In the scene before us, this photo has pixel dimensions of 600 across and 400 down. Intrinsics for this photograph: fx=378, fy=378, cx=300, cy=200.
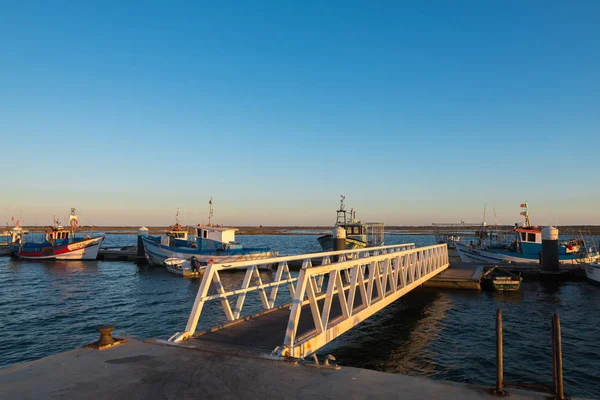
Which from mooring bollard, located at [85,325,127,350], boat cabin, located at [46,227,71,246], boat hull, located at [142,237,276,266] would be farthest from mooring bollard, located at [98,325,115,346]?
boat cabin, located at [46,227,71,246]

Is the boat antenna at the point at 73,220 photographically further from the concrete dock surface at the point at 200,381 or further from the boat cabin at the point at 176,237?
the concrete dock surface at the point at 200,381

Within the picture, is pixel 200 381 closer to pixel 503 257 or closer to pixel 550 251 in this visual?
pixel 550 251

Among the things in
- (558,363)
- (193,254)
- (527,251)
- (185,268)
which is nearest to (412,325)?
(558,363)

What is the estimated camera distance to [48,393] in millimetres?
5480

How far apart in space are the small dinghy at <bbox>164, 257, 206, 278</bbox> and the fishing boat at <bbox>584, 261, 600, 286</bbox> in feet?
101

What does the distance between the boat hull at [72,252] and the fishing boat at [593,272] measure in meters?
52.0

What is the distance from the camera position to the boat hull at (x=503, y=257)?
34.1 meters

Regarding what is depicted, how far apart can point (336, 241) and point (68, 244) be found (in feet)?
120

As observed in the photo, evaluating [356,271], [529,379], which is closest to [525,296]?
[529,379]

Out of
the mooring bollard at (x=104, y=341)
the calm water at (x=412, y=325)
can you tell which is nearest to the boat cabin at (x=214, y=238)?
the calm water at (x=412, y=325)

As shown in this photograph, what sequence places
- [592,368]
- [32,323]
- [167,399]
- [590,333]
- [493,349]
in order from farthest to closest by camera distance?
[32,323] < [590,333] < [493,349] < [592,368] < [167,399]

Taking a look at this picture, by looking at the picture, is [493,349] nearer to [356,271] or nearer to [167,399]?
[356,271]

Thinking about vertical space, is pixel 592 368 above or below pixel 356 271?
below

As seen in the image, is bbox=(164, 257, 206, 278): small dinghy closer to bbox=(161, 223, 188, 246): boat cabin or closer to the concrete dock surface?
bbox=(161, 223, 188, 246): boat cabin
